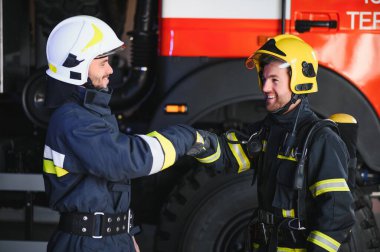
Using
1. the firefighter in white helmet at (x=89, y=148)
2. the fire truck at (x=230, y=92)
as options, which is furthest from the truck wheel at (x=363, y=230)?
the firefighter in white helmet at (x=89, y=148)

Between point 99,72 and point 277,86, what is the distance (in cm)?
76

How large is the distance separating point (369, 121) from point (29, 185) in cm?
209

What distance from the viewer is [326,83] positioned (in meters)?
3.34

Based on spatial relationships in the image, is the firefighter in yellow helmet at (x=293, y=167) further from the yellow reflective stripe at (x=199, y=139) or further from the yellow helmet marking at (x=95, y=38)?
the yellow helmet marking at (x=95, y=38)

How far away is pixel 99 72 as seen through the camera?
8.15 ft

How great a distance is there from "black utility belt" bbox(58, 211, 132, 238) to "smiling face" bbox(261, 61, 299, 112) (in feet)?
2.71

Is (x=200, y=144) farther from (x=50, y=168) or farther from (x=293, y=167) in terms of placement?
(x=50, y=168)

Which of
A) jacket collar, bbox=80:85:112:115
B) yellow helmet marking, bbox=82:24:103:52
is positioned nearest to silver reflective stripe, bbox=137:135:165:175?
jacket collar, bbox=80:85:112:115

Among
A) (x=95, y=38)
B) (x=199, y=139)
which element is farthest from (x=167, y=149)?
(x=95, y=38)

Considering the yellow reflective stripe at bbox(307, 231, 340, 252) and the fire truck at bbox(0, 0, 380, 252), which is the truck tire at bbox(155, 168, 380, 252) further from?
the yellow reflective stripe at bbox(307, 231, 340, 252)

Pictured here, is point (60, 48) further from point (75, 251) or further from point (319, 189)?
point (319, 189)

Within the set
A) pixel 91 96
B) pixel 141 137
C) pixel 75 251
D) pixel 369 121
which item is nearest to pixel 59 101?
pixel 91 96

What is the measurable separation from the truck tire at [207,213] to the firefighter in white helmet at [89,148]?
0.95m

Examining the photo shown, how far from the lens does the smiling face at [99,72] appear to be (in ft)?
8.12
